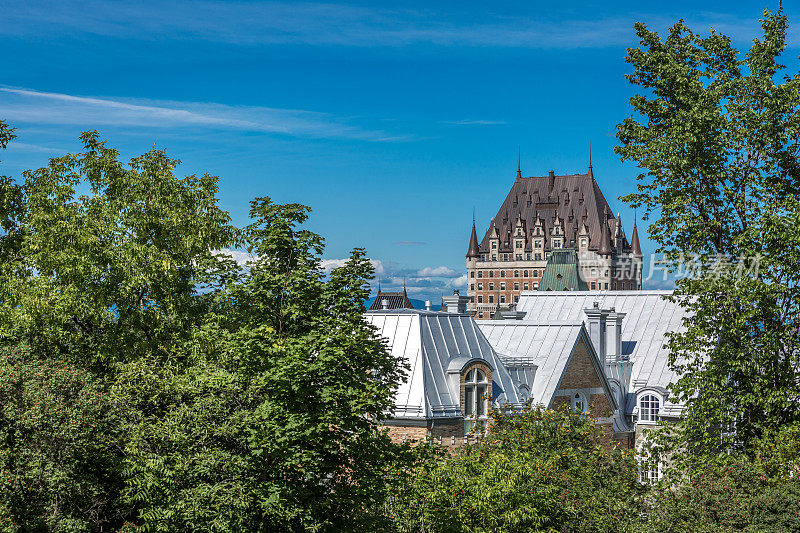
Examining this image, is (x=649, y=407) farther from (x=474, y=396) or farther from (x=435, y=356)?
(x=435, y=356)

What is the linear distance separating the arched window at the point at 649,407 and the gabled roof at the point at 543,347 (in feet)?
11.3

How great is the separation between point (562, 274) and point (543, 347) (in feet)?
413

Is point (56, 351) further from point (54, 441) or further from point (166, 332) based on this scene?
point (54, 441)

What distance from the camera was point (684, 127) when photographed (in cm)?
2552

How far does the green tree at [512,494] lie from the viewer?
67.5 feet

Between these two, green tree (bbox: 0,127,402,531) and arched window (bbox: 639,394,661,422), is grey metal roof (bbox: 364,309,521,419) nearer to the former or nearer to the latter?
green tree (bbox: 0,127,402,531)

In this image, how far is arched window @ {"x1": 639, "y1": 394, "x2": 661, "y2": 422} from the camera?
43719 millimetres

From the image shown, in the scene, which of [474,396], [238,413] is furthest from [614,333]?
[238,413]

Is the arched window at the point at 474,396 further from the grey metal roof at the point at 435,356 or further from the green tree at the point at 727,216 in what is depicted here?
the green tree at the point at 727,216

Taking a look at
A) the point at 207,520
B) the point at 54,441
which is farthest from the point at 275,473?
the point at 54,441

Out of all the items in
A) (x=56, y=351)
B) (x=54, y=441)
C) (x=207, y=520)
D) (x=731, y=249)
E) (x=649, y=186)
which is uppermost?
(x=649, y=186)

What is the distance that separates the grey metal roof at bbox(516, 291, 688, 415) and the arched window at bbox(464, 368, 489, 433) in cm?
1286

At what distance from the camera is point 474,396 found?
109 feet

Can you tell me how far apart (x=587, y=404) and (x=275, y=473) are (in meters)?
24.1
